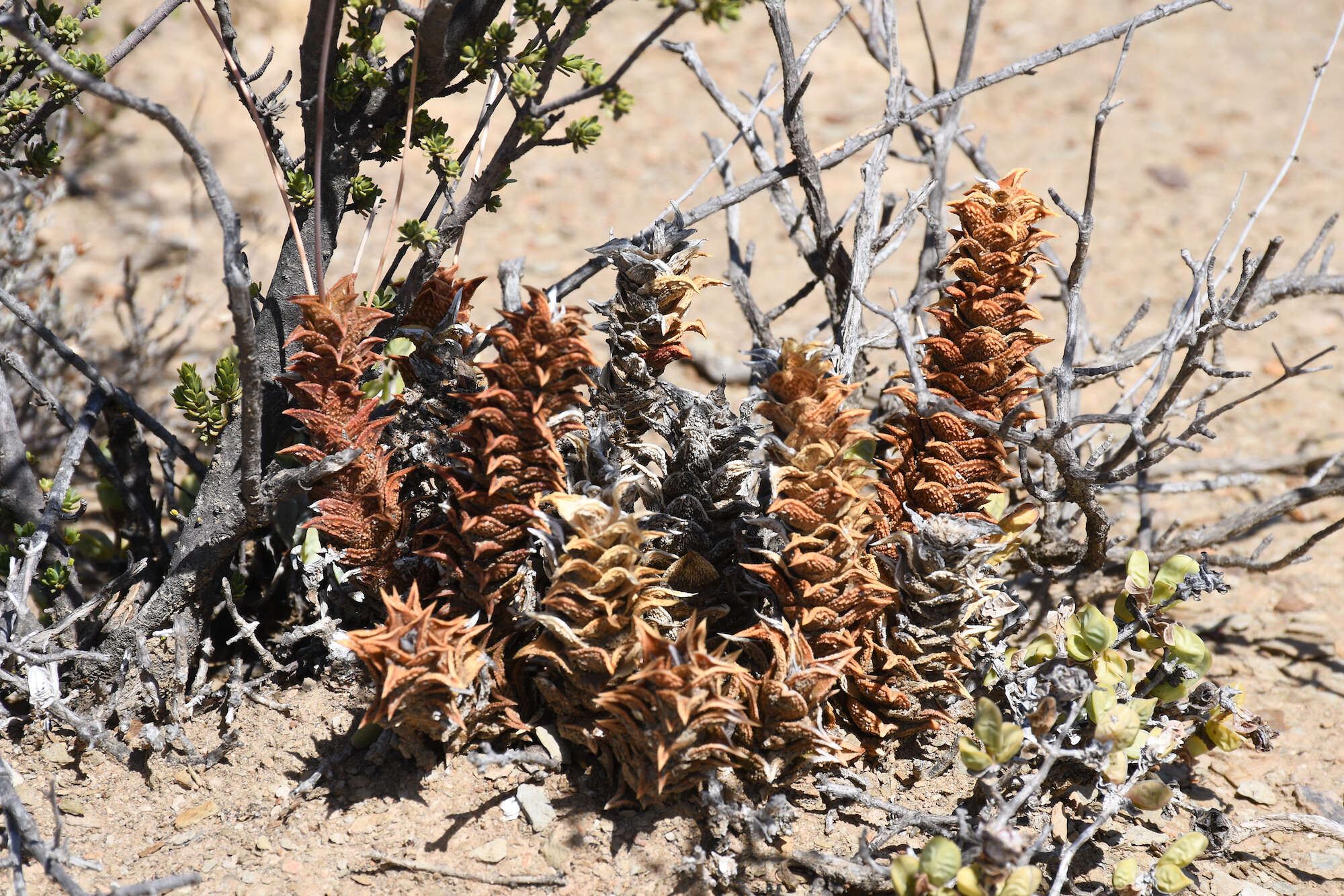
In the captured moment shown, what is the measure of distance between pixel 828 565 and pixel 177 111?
610 cm

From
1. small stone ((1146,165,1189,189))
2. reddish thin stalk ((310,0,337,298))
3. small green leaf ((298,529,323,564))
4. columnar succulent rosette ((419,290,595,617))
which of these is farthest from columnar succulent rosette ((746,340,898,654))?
small stone ((1146,165,1189,189))

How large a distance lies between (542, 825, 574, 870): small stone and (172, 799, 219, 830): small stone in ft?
2.38

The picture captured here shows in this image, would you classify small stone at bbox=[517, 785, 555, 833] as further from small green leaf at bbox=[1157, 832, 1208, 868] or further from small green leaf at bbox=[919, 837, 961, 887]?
small green leaf at bbox=[1157, 832, 1208, 868]

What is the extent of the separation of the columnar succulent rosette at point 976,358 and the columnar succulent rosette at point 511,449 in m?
0.72

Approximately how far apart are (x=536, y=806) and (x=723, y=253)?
412 cm

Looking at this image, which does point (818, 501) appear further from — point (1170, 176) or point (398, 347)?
point (1170, 176)

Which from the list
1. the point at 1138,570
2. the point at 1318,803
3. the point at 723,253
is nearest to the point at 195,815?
the point at 1138,570

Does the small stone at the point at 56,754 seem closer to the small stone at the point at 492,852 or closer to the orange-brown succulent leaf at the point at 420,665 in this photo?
the orange-brown succulent leaf at the point at 420,665

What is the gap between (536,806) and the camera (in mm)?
2018

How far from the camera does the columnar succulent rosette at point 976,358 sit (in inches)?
77.5

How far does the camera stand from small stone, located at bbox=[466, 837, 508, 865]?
6.43ft

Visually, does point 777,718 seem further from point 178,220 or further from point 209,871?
point 178,220

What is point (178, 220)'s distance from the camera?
219 inches

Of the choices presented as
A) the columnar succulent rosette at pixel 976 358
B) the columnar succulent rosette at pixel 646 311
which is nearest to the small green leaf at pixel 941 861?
the columnar succulent rosette at pixel 976 358
